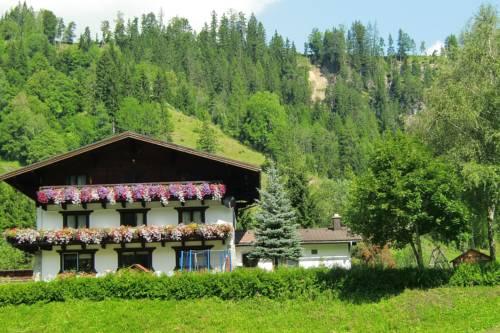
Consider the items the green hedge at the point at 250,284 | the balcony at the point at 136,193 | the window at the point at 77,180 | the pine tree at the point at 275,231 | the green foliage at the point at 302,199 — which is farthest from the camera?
the green foliage at the point at 302,199

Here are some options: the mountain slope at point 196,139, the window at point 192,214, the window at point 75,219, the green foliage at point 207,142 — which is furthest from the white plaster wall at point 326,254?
the mountain slope at point 196,139

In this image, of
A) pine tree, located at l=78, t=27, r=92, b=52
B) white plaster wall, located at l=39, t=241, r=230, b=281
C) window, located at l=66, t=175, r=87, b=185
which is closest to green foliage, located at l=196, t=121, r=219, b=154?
pine tree, located at l=78, t=27, r=92, b=52

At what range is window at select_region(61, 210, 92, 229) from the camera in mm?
36875

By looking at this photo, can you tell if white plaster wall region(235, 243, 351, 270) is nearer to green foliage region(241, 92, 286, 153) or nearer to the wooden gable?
the wooden gable

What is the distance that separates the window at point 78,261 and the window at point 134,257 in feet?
4.90

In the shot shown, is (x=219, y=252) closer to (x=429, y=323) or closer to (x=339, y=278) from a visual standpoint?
(x=339, y=278)

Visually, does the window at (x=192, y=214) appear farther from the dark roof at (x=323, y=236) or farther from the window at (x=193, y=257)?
the dark roof at (x=323, y=236)

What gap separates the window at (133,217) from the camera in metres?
36.7

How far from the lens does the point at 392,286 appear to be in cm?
2919

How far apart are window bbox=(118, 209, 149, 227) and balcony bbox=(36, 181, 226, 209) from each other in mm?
1220

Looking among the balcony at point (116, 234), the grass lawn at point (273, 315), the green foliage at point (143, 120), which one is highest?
the green foliage at point (143, 120)

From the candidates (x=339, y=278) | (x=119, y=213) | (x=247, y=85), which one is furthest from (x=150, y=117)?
(x=339, y=278)

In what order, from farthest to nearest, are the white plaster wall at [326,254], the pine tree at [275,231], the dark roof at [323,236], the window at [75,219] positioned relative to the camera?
the white plaster wall at [326,254]
the dark roof at [323,236]
the pine tree at [275,231]
the window at [75,219]

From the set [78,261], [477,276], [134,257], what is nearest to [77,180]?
[78,261]
